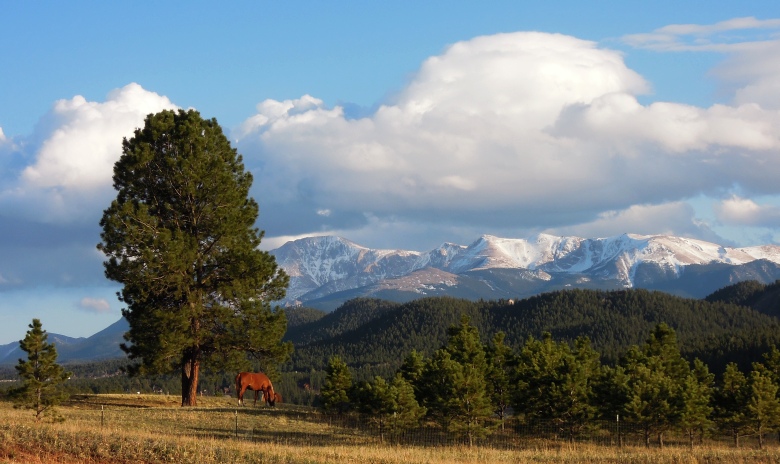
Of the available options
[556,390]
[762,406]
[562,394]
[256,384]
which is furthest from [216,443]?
[762,406]

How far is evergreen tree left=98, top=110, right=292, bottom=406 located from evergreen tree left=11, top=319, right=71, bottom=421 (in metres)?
7.30

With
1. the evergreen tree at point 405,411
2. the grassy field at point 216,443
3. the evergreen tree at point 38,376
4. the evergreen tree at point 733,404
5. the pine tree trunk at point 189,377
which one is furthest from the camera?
the evergreen tree at point 733,404

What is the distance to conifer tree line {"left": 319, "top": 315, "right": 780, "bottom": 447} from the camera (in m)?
58.4

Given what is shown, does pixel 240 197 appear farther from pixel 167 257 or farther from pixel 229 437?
pixel 229 437

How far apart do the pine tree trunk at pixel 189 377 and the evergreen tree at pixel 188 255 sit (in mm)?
72

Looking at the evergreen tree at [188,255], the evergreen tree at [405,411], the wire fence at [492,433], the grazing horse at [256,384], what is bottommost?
the wire fence at [492,433]

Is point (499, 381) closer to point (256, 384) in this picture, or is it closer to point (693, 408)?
point (693, 408)

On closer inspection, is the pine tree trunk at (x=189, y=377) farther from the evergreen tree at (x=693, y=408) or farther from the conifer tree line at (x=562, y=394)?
the evergreen tree at (x=693, y=408)

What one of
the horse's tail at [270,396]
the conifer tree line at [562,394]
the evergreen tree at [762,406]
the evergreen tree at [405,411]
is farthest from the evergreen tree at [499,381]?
the evergreen tree at [762,406]

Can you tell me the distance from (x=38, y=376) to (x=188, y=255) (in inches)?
484

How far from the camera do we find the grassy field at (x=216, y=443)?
31.9 meters

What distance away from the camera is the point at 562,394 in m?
63.2

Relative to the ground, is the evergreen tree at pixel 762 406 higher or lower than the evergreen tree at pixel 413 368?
lower

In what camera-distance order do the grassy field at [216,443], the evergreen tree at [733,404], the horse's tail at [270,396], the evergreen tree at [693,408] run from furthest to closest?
the evergreen tree at [733,404]
the horse's tail at [270,396]
the evergreen tree at [693,408]
the grassy field at [216,443]
